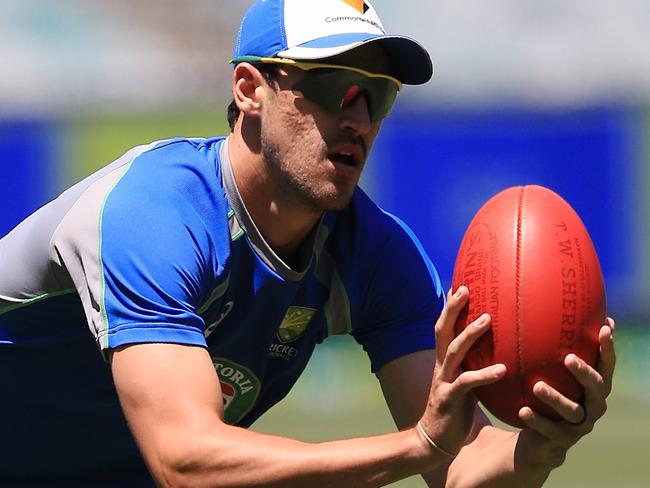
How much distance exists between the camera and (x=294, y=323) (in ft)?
13.8

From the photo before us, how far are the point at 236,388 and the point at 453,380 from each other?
3.58 ft

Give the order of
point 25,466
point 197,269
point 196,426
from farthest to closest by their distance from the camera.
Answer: point 25,466
point 197,269
point 196,426

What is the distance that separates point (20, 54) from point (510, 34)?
5250mm

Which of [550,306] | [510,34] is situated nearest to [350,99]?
[550,306]

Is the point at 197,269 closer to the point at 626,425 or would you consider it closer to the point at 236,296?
the point at 236,296

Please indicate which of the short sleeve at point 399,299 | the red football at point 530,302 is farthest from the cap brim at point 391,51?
the red football at point 530,302

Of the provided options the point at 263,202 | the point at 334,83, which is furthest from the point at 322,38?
the point at 263,202

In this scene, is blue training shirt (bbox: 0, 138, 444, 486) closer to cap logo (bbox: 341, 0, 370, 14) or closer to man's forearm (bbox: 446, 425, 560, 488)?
man's forearm (bbox: 446, 425, 560, 488)

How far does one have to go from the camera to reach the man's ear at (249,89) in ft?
13.1

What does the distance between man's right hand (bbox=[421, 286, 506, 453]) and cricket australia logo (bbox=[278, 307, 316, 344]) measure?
0.86 metres

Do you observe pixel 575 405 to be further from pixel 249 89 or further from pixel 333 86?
pixel 249 89

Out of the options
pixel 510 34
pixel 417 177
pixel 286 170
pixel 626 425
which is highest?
pixel 286 170

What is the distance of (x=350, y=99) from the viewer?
3.89 metres

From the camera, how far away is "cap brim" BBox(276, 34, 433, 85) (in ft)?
12.5
